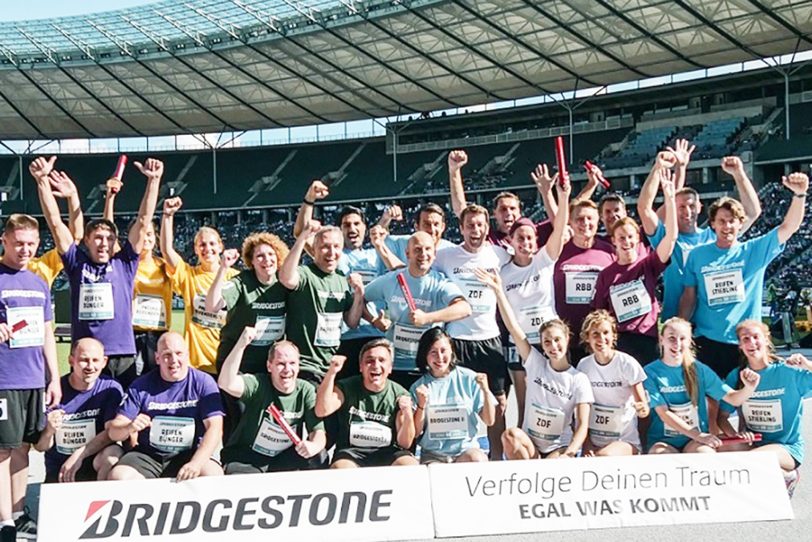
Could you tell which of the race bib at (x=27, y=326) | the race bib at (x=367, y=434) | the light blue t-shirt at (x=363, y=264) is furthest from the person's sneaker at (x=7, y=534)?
the light blue t-shirt at (x=363, y=264)

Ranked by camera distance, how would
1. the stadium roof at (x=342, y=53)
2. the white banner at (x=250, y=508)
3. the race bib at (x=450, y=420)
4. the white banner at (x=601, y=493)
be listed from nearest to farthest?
the white banner at (x=250, y=508) → the white banner at (x=601, y=493) → the race bib at (x=450, y=420) → the stadium roof at (x=342, y=53)

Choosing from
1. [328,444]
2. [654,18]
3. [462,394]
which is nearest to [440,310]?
[462,394]

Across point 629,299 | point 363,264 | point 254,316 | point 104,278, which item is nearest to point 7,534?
point 104,278

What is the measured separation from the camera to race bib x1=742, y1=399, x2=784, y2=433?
5621 millimetres

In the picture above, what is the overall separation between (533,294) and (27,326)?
→ 341cm

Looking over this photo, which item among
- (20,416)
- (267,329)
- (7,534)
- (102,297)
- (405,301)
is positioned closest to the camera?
(7,534)

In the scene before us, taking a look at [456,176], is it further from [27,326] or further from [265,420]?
[27,326]

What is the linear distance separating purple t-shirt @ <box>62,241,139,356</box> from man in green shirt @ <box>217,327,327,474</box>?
0.95m

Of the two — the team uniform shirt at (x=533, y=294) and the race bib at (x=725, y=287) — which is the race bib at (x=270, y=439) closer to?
the team uniform shirt at (x=533, y=294)

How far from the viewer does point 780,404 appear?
5.61m

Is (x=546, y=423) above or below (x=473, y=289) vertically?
below

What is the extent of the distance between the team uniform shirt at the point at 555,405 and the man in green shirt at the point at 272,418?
1409 millimetres

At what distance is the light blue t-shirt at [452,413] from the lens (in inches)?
219

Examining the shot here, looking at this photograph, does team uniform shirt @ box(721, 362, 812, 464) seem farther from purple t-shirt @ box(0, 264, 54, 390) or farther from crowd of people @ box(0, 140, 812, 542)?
purple t-shirt @ box(0, 264, 54, 390)
